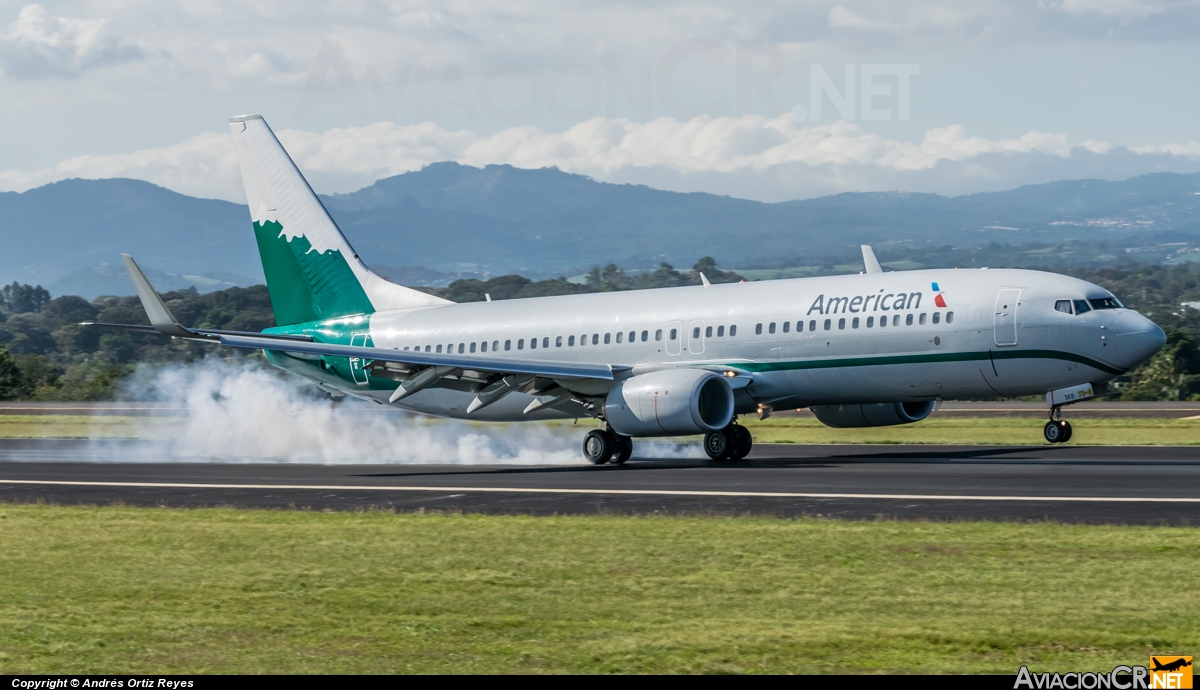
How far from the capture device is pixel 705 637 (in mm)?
11672

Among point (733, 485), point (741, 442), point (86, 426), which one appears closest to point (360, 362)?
point (741, 442)

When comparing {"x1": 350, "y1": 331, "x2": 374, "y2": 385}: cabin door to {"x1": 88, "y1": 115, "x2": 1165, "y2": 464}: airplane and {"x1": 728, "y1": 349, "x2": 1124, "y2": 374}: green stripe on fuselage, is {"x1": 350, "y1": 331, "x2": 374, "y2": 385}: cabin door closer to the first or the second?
{"x1": 88, "y1": 115, "x2": 1165, "y2": 464}: airplane

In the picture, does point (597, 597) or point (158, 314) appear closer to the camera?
point (597, 597)

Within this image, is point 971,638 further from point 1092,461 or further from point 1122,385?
point 1122,385

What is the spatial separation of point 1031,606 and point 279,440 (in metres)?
32.5

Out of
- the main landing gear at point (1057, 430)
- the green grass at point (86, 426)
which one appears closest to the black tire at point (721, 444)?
the main landing gear at point (1057, 430)

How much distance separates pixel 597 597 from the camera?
45.5 ft

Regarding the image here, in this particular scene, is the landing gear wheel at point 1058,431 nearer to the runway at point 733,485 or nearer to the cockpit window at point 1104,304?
the runway at point 733,485

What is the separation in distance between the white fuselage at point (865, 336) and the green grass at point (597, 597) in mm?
12644

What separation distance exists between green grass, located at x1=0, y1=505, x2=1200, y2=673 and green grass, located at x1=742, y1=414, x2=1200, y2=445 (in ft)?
77.3

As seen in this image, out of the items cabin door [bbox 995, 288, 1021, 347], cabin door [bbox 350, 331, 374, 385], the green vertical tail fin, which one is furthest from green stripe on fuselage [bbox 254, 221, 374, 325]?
cabin door [bbox 995, 288, 1021, 347]

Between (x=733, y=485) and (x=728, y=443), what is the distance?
750 cm

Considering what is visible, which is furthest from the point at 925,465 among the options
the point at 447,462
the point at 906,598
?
the point at 906,598

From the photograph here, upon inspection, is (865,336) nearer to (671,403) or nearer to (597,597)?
(671,403)
